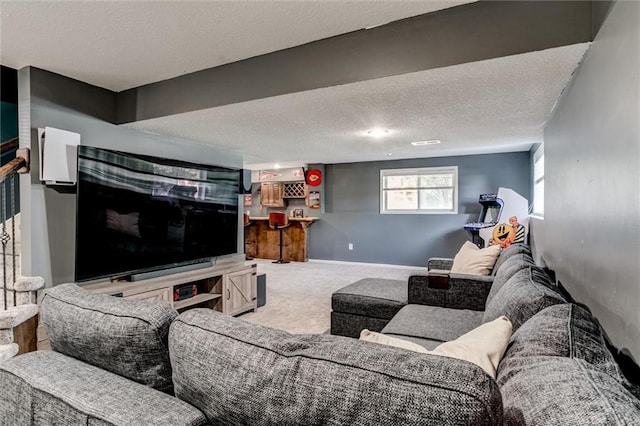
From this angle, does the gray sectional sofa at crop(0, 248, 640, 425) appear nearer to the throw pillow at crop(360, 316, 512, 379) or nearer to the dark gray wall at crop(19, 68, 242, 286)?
the throw pillow at crop(360, 316, 512, 379)

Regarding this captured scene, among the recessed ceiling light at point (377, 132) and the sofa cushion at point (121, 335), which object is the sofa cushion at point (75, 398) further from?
the recessed ceiling light at point (377, 132)

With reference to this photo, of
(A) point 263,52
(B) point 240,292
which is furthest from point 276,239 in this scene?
(A) point 263,52

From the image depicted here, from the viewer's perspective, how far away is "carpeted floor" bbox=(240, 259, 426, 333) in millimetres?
3754

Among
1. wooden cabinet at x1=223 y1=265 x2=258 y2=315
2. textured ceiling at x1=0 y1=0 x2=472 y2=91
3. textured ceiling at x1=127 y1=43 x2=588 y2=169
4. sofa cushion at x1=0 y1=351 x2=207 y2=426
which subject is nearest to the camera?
sofa cushion at x1=0 y1=351 x2=207 y2=426

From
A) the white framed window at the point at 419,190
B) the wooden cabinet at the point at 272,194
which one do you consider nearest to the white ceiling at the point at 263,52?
the white framed window at the point at 419,190

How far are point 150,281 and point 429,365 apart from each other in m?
2.98

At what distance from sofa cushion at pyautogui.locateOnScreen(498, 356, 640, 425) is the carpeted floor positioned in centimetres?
275

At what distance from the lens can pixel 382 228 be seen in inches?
277

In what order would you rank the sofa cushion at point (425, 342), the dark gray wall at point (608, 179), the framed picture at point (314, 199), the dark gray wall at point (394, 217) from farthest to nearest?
the framed picture at point (314, 199)
the dark gray wall at point (394, 217)
the sofa cushion at point (425, 342)
the dark gray wall at point (608, 179)

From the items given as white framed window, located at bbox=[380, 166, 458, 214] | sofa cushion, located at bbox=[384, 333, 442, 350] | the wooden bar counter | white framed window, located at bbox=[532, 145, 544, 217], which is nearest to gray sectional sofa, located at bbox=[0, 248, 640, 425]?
sofa cushion, located at bbox=[384, 333, 442, 350]

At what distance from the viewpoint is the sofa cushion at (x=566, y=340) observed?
3.16ft

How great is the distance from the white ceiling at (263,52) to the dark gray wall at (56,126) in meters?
0.13

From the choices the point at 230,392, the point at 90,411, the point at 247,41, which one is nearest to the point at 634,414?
the point at 230,392

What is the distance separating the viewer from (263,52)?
2340 mm
